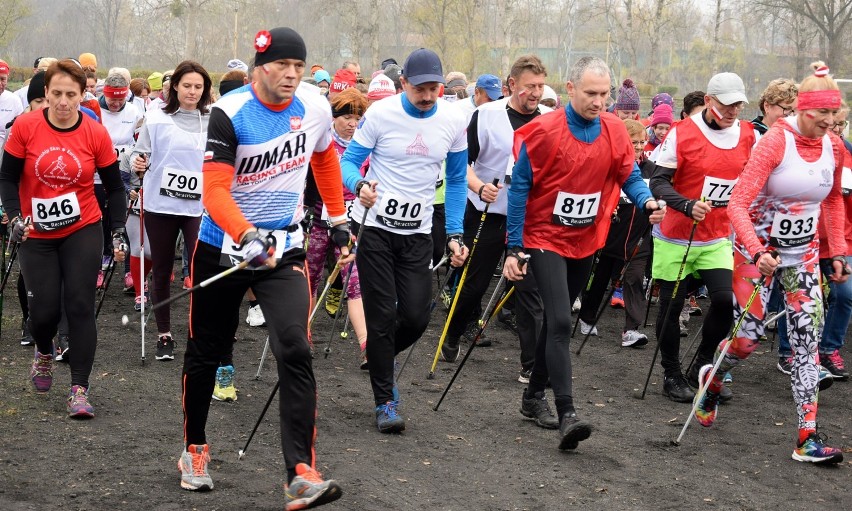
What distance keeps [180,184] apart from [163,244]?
1.58 feet

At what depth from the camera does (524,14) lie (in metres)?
89.4

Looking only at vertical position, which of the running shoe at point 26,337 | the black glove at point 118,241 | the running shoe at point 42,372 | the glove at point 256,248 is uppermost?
the glove at point 256,248

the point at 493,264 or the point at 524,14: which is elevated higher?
the point at 524,14

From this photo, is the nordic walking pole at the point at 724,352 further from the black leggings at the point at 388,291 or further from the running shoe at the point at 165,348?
the running shoe at the point at 165,348

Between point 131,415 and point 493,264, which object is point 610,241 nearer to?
point 493,264

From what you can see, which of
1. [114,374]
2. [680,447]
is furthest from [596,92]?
[114,374]

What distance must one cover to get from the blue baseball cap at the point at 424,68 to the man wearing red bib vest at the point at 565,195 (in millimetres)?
618

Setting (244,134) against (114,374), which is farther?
(114,374)

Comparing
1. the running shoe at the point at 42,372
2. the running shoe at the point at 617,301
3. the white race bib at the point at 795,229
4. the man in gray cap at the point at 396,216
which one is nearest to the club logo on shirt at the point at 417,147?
the man in gray cap at the point at 396,216

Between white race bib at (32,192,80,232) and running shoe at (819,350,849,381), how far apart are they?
19.3 feet

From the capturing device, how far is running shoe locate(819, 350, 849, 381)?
8.75 metres

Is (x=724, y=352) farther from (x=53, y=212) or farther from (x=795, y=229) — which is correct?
(x=53, y=212)

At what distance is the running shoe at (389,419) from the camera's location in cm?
662

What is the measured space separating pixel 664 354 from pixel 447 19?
50460mm
